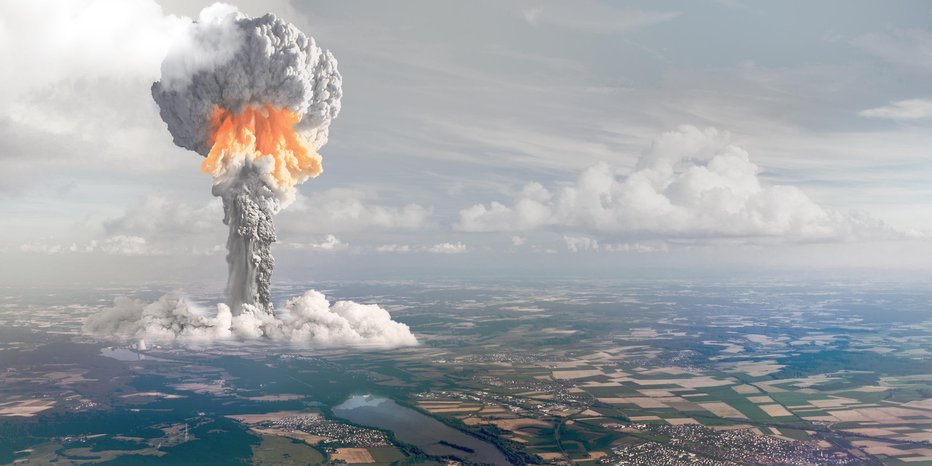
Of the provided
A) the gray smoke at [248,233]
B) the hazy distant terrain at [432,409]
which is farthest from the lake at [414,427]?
the gray smoke at [248,233]

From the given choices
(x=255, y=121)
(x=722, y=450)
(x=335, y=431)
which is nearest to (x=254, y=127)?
(x=255, y=121)

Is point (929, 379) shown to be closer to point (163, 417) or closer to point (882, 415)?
point (882, 415)

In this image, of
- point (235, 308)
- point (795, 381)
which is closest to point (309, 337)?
point (235, 308)

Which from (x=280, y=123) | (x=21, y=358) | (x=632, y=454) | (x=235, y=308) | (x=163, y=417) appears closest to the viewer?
(x=632, y=454)

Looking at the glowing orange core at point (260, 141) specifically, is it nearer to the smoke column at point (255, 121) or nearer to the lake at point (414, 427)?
the smoke column at point (255, 121)

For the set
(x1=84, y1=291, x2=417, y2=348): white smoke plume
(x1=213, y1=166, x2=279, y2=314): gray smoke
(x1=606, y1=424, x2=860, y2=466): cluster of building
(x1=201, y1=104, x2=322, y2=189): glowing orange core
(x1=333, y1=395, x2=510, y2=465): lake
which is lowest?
(x1=606, y1=424, x2=860, y2=466): cluster of building

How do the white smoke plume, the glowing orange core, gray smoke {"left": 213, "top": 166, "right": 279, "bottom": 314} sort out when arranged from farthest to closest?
the white smoke plume
gray smoke {"left": 213, "top": 166, "right": 279, "bottom": 314}
the glowing orange core

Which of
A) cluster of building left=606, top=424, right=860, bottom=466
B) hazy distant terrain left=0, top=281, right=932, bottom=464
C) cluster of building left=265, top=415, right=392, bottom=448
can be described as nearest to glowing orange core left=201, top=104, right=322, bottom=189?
hazy distant terrain left=0, top=281, right=932, bottom=464

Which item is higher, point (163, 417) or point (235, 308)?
point (235, 308)

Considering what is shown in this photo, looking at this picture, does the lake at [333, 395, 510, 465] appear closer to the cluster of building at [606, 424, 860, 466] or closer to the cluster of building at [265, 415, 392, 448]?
the cluster of building at [265, 415, 392, 448]
